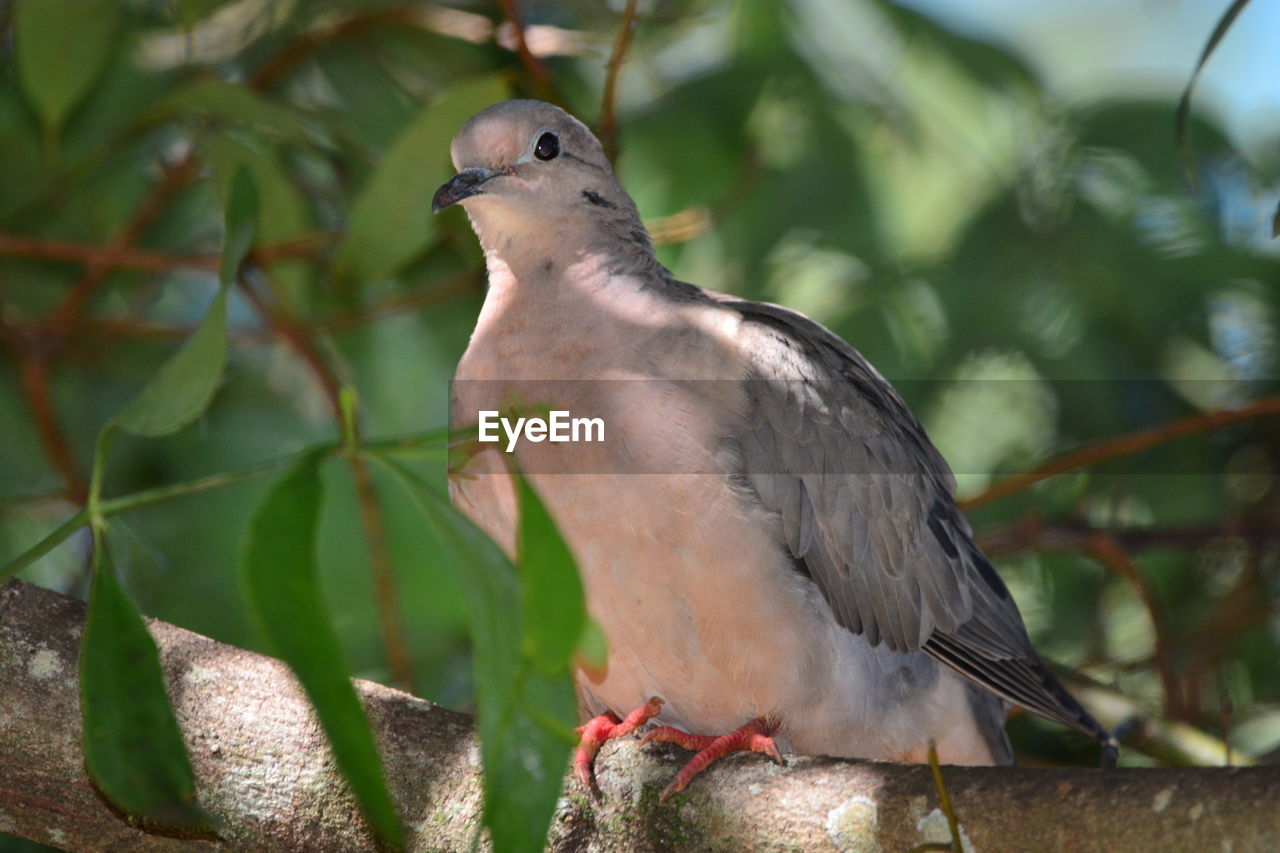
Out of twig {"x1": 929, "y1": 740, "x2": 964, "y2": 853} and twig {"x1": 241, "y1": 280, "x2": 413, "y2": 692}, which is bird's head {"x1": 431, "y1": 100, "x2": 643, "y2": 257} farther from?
twig {"x1": 929, "y1": 740, "x2": 964, "y2": 853}

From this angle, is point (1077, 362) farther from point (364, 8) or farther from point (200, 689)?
point (200, 689)

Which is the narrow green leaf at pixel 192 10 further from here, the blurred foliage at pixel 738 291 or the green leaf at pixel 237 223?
the green leaf at pixel 237 223

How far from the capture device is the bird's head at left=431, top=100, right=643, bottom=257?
2463 mm

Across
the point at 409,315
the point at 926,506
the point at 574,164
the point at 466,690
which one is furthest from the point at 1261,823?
the point at 409,315

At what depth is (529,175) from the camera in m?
2.52

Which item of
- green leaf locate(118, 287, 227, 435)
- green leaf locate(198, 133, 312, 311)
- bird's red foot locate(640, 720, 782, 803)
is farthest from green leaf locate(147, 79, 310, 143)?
bird's red foot locate(640, 720, 782, 803)

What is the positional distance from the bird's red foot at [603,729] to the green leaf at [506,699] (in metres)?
0.69

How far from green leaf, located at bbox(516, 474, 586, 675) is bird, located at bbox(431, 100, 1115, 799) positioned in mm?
820

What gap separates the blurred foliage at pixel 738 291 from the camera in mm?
3203

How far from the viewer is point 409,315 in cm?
362

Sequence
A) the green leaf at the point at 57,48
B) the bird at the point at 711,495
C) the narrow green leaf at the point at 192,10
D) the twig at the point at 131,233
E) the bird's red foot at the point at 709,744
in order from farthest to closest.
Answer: the twig at the point at 131,233 → the narrow green leaf at the point at 192,10 → the green leaf at the point at 57,48 → the bird at the point at 711,495 → the bird's red foot at the point at 709,744

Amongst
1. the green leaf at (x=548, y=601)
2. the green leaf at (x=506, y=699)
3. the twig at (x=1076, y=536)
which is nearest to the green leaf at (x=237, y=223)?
→ the green leaf at (x=506, y=699)

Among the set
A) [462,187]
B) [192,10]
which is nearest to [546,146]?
[462,187]

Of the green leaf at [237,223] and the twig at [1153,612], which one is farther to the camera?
the twig at [1153,612]
